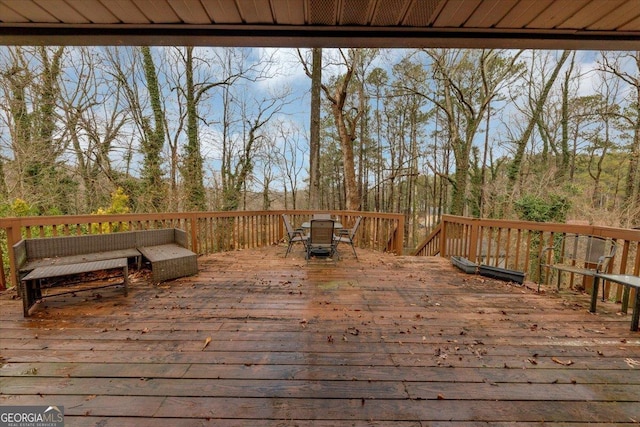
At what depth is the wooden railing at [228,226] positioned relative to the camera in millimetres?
4459

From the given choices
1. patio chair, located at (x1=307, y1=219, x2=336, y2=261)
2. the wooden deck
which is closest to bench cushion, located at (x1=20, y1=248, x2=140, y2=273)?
the wooden deck

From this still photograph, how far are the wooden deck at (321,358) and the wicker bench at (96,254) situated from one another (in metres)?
0.32

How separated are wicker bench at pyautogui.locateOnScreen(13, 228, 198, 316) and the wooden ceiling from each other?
2.37m

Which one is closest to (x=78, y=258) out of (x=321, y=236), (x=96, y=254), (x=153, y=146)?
(x=96, y=254)

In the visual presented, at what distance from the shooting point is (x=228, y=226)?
636 centimetres

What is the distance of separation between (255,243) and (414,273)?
380 cm

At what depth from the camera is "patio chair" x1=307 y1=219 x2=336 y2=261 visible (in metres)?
4.82

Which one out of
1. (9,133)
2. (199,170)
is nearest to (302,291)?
(199,170)

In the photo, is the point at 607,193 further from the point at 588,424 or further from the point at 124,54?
the point at 124,54

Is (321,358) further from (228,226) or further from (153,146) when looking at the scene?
(153,146)

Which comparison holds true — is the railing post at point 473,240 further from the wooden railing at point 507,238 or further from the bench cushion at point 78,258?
the bench cushion at point 78,258

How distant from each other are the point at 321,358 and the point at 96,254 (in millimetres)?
3632

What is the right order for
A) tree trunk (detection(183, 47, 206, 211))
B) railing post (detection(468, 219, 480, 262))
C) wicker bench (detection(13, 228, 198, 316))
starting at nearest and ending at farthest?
wicker bench (detection(13, 228, 198, 316)) < railing post (detection(468, 219, 480, 262)) < tree trunk (detection(183, 47, 206, 211))

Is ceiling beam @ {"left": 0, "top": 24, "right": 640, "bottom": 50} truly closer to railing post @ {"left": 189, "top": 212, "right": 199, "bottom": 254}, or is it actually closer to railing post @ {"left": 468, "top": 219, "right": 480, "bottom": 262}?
railing post @ {"left": 468, "top": 219, "right": 480, "bottom": 262}
